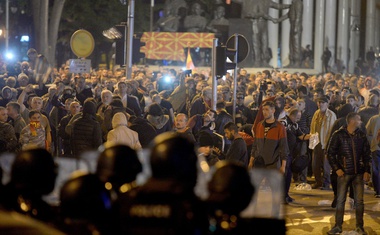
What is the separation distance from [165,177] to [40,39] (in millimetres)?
30215

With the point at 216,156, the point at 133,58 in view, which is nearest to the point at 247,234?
the point at 216,156

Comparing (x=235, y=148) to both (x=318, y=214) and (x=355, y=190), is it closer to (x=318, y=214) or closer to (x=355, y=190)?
(x=355, y=190)

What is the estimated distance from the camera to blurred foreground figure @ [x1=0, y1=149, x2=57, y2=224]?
4047 millimetres

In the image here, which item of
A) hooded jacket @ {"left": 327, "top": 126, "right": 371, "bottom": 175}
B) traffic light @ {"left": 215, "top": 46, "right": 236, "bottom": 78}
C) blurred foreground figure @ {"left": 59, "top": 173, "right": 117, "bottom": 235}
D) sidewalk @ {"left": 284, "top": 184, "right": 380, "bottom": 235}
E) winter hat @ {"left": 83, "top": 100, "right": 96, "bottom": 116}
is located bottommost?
sidewalk @ {"left": 284, "top": 184, "right": 380, "bottom": 235}

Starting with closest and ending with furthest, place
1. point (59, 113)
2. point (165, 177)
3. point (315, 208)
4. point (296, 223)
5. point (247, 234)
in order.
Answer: point (165, 177) < point (247, 234) < point (296, 223) < point (315, 208) < point (59, 113)

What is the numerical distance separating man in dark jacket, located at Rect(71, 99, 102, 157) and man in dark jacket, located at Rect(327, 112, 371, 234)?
10.3ft

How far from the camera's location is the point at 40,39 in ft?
109

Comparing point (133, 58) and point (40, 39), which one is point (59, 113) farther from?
→ point (40, 39)

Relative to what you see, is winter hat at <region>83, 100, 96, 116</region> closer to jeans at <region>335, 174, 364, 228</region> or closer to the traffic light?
jeans at <region>335, 174, 364, 228</region>

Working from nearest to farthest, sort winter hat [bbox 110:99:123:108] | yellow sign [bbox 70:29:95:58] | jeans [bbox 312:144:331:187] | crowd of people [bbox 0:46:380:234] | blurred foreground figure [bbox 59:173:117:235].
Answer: blurred foreground figure [bbox 59:173:117:235] → crowd of people [bbox 0:46:380:234] → winter hat [bbox 110:99:123:108] → jeans [bbox 312:144:331:187] → yellow sign [bbox 70:29:95:58]

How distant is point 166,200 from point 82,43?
18681mm

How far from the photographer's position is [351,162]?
11.7 meters

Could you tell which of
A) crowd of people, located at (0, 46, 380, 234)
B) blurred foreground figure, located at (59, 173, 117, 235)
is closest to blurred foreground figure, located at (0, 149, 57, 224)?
crowd of people, located at (0, 46, 380, 234)

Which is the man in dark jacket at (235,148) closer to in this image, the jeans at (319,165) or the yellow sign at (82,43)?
the jeans at (319,165)
